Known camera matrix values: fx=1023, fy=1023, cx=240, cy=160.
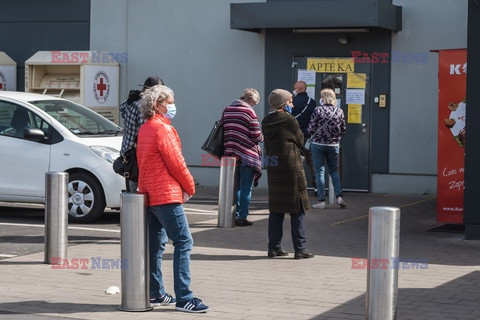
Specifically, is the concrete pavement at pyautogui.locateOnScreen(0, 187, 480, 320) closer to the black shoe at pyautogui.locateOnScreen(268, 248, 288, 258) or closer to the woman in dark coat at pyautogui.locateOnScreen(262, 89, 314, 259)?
the black shoe at pyautogui.locateOnScreen(268, 248, 288, 258)

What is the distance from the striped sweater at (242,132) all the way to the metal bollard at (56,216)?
3.34m

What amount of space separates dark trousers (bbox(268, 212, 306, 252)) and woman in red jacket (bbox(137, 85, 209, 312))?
2.76m

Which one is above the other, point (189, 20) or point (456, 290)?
point (189, 20)

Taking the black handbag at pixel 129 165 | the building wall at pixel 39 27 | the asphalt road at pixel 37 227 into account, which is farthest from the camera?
the building wall at pixel 39 27

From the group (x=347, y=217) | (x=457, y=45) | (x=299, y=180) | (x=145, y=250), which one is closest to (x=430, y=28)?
(x=457, y=45)

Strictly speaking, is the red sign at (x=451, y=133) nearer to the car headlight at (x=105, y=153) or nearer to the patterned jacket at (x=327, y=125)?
the patterned jacket at (x=327, y=125)

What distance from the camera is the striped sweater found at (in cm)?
1318

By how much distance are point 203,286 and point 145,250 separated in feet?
4.16

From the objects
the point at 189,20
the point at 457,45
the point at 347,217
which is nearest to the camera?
the point at 347,217

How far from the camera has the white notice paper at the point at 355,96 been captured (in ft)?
58.2

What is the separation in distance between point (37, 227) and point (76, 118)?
5.89 feet

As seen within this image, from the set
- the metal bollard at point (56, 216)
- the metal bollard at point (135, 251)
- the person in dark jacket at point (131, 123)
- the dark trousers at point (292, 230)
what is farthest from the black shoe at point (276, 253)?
the metal bollard at point (135, 251)

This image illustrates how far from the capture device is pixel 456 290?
909 centimetres

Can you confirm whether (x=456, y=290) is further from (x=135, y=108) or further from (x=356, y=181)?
(x=356, y=181)
